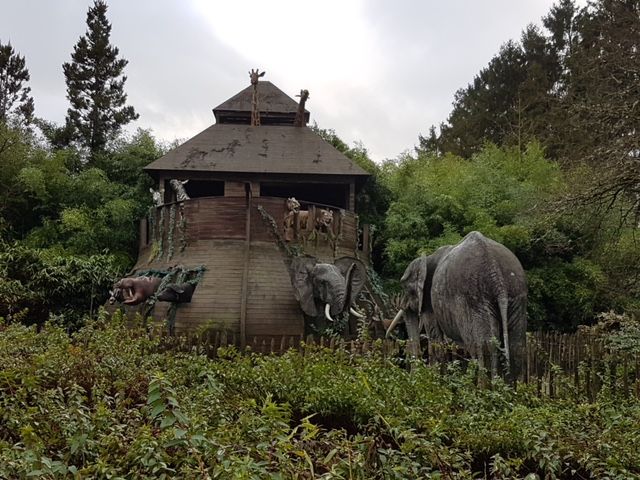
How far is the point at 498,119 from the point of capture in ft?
124

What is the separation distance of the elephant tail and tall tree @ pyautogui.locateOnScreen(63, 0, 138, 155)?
1104 inches

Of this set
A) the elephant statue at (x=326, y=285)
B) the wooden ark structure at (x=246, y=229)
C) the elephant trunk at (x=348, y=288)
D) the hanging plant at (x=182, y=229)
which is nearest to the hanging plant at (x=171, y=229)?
the wooden ark structure at (x=246, y=229)

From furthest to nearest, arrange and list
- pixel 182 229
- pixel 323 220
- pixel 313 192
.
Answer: pixel 313 192, pixel 323 220, pixel 182 229

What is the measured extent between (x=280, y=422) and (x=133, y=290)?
45.1ft

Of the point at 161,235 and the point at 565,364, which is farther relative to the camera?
the point at 161,235

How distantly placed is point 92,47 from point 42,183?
13.8 m

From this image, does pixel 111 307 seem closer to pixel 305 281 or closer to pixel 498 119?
pixel 305 281

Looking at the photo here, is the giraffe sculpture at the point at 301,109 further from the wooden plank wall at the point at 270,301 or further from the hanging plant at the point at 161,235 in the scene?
the wooden plank wall at the point at 270,301

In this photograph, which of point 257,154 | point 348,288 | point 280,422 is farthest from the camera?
point 257,154

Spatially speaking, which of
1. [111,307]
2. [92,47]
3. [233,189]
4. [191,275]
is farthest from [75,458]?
[92,47]

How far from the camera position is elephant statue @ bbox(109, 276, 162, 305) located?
52.9ft

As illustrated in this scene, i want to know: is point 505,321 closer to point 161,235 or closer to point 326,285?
point 326,285

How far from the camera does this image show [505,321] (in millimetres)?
6922

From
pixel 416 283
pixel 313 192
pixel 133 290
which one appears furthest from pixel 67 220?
pixel 416 283
